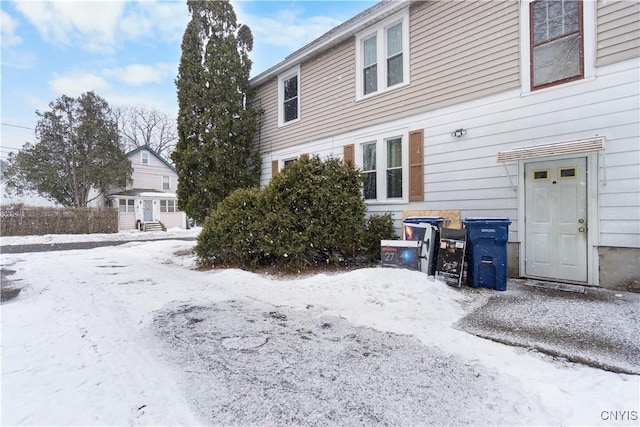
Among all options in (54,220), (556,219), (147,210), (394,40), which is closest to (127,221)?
(147,210)

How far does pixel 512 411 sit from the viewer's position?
2.00 meters

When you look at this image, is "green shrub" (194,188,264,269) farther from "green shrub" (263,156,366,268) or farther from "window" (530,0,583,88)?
"window" (530,0,583,88)

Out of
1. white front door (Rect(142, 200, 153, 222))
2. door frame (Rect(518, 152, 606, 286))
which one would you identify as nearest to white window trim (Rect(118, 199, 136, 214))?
white front door (Rect(142, 200, 153, 222))

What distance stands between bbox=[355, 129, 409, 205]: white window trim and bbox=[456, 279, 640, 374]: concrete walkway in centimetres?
301

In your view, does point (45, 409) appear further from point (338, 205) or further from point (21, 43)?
point (21, 43)

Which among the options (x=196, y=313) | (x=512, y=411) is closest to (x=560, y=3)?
(x=512, y=411)

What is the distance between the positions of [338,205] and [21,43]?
37.2 feet

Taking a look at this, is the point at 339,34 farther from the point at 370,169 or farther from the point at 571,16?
the point at 571,16

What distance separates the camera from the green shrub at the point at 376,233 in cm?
664

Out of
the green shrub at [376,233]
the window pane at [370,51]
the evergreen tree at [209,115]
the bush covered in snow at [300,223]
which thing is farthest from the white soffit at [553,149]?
the evergreen tree at [209,115]

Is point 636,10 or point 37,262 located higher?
point 636,10

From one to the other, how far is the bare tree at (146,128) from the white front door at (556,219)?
37012mm

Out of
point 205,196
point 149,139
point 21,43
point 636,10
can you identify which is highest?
point 149,139

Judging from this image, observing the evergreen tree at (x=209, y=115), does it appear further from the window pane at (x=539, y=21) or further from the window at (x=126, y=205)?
the window at (x=126, y=205)
